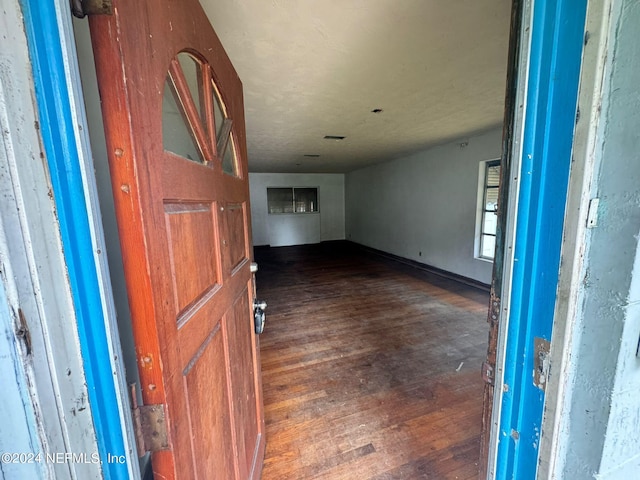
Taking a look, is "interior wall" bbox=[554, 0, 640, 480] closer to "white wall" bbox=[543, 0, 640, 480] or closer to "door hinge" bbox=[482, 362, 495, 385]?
"white wall" bbox=[543, 0, 640, 480]

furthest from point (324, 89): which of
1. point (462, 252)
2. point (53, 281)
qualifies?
point (462, 252)

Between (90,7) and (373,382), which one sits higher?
(90,7)

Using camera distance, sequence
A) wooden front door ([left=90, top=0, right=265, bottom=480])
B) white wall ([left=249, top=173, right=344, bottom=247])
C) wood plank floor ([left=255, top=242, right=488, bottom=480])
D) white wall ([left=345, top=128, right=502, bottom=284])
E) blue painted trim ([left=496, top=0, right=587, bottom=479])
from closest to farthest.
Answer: wooden front door ([left=90, top=0, right=265, bottom=480])
blue painted trim ([left=496, top=0, right=587, bottom=479])
wood plank floor ([left=255, top=242, right=488, bottom=480])
white wall ([left=345, top=128, right=502, bottom=284])
white wall ([left=249, top=173, right=344, bottom=247])

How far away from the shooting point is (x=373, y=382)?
84.8 inches

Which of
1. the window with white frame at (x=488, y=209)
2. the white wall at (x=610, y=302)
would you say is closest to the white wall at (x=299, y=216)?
the window with white frame at (x=488, y=209)

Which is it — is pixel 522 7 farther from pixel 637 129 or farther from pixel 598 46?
pixel 637 129

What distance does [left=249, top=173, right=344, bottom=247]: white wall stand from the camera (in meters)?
8.22

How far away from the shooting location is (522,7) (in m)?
0.67

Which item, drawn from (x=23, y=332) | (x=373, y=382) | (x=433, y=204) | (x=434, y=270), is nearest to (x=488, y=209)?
(x=433, y=204)

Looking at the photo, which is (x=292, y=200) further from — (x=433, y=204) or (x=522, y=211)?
(x=522, y=211)

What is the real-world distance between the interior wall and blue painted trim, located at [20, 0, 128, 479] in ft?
3.32

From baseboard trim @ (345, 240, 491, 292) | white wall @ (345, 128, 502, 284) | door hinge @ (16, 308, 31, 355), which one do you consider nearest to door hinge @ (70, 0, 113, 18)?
door hinge @ (16, 308, 31, 355)

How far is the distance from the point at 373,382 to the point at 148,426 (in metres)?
1.97

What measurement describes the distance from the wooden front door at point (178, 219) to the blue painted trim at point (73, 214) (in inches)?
2.1
